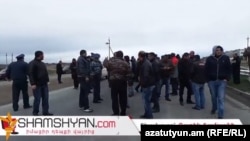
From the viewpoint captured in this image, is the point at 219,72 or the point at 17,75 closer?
the point at 219,72

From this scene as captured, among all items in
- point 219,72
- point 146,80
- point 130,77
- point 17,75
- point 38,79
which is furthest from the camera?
point 17,75

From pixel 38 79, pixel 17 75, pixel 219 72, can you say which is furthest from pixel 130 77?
pixel 17 75

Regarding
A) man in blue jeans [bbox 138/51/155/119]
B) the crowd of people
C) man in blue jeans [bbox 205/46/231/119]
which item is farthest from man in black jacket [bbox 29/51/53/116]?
man in blue jeans [bbox 205/46/231/119]

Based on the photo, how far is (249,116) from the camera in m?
12.2

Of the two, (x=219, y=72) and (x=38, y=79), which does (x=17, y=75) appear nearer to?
(x=38, y=79)

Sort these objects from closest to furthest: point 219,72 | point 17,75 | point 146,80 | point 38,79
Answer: point 219,72, point 146,80, point 38,79, point 17,75

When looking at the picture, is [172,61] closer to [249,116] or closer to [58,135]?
[249,116]

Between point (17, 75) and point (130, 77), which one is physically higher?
point (130, 77)

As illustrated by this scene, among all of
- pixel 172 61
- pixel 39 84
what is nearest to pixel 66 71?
pixel 172 61

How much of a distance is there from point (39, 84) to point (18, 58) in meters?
2.30

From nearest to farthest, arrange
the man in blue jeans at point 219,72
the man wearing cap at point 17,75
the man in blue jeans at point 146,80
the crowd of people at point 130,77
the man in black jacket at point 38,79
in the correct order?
the man in blue jeans at point 219,72 → the crowd of people at point 130,77 → the man in blue jeans at point 146,80 → the man in black jacket at point 38,79 → the man wearing cap at point 17,75

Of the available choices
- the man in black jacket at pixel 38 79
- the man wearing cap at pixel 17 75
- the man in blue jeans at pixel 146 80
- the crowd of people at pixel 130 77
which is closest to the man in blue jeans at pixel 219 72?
the crowd of people at pixel 130 77

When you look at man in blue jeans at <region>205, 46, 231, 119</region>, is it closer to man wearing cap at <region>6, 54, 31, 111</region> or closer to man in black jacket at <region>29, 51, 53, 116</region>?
man in black jacket at <region>29, 51, 53, 116</region>

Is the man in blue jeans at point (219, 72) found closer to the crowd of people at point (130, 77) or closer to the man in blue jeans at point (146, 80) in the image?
the crowd of people at point (130, 77)
